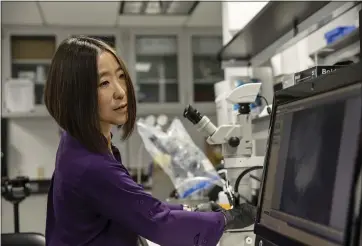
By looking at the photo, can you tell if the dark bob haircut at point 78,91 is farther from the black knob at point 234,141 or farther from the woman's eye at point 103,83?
the black knob at point 234,141

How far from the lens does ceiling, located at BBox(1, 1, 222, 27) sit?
391 cm

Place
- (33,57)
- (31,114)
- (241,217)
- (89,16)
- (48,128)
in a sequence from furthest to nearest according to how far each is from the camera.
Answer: (48,128) < (33,57) < (31,114) < (89,16) < (241,217)

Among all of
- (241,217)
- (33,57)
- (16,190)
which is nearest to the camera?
(241,217)

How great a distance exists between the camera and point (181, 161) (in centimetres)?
219

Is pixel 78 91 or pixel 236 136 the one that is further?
pixel 236 136

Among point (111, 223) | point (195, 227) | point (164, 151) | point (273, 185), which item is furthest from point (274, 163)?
point (164, 151)

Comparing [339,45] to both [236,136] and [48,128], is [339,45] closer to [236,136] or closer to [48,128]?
[236,136]

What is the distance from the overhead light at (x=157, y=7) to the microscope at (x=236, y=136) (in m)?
2.55

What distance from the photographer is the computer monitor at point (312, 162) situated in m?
0.62

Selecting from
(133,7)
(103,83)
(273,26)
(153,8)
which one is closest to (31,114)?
(133,7)

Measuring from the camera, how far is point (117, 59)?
1.09 m

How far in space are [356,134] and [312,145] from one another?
0.14 m

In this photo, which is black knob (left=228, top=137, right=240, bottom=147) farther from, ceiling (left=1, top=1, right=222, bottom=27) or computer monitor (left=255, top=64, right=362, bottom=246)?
ceiling (left=1, top=1, right=222, bottom=27)

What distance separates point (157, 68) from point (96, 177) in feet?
12.3
